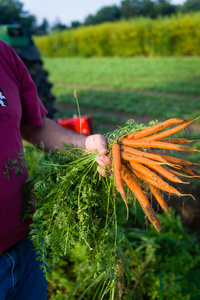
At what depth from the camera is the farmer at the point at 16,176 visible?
4.50ft

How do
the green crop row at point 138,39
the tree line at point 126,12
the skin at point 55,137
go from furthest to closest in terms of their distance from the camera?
1. the green crop row at point 138,39
2. the tree line at point 126,12
3. the skin at point 55,137

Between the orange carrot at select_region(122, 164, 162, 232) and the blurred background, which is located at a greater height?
the orange carrot at select_region(122, 164, 162, 232)

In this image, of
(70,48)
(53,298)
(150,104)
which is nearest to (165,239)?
(53,298)

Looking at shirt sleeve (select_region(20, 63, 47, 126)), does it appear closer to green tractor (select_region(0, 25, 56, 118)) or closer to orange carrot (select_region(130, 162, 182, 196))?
orange carrot (select_region(130, 162, 182, 196))

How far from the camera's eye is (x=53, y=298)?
237cm

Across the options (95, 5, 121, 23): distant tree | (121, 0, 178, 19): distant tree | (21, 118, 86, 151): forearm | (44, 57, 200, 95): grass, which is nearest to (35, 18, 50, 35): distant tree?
(95, 5, 121, 23): distant tree

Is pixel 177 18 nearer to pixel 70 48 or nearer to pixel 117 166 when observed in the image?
pixel 70 48

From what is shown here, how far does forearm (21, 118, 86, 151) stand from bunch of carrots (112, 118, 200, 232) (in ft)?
1.11

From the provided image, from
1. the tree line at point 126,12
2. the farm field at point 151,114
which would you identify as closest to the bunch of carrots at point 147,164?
the farm field at point 151,114

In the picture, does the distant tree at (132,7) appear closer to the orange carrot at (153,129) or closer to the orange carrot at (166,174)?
the orange carrot at (153,129)

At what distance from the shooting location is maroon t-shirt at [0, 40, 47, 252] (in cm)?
137

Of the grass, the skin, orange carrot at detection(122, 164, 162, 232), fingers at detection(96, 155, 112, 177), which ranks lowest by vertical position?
the grass

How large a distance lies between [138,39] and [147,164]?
21.4m

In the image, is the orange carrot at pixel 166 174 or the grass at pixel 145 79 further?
the grass at pixel 145 79
